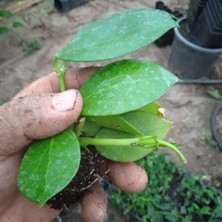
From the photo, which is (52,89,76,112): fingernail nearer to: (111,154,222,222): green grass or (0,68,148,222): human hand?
(0,68,148,222): human hand

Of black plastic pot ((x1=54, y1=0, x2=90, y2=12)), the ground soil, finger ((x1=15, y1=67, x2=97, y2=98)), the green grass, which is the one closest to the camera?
finger ((x1=15, y1=67, x2=97, y2=98))

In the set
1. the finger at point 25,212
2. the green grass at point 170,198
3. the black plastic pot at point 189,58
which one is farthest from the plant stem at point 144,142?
the black plastic pot at point 189,58

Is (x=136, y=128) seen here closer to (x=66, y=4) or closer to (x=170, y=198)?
(x=170, y=198)

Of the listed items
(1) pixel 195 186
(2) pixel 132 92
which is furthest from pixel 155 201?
(2) pixel 132 92

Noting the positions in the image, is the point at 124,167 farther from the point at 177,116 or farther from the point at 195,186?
the point at 177,116

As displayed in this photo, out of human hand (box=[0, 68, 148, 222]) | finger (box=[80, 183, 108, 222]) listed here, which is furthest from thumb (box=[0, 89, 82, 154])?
finger (box=[80, 183, 108, 222])

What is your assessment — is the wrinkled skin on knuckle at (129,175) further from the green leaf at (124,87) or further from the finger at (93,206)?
the green leaf at (124,87)

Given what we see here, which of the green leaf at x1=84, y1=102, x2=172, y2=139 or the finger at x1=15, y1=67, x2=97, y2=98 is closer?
the green leaf at x1=84, y1=102, x2=172, y2=139
